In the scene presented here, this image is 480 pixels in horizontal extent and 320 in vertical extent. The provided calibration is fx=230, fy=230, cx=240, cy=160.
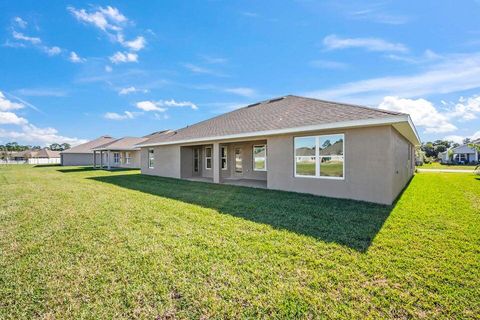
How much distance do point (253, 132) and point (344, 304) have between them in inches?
338

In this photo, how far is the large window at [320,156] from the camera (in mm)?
8406

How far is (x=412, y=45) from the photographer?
11281mm

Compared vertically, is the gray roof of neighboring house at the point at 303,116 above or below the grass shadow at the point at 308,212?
above

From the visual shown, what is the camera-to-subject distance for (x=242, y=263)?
11.9ft

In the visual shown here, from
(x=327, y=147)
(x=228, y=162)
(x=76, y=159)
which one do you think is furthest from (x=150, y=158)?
(x=76, y=159)

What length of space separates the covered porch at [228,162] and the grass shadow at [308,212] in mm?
3461

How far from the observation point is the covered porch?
44.1 ft

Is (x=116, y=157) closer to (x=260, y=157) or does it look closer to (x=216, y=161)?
(x=216, y=161)

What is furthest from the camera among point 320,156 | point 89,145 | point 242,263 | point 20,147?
point 20,147

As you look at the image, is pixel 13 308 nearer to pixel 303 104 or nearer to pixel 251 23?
pixel 303 104

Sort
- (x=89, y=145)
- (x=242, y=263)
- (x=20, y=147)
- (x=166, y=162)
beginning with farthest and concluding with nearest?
(x=20, y=147) < (x=89, y=145) < (x=166, y=162) < (x=242, y=263)

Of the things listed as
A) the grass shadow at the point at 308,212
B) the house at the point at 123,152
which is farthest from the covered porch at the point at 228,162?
the house at the point at 123,152

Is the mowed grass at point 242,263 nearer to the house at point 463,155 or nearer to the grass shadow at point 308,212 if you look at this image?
the grass shadow at point 308,212

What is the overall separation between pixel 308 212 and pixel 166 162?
13.5 m
